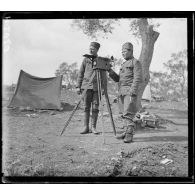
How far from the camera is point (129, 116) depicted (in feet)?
21.5

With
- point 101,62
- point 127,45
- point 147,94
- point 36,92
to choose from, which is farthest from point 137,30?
point 36,92

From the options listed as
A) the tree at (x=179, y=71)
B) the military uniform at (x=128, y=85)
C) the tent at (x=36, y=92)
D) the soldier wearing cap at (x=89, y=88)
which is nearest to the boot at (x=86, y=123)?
the soldier wearing cap at (x=89, y=88)

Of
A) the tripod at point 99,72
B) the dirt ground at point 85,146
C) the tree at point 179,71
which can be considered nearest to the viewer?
the dirt ground at point 85,146

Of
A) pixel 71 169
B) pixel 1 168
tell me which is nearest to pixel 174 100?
pixel 71 169

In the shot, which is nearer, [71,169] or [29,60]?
[71,169]

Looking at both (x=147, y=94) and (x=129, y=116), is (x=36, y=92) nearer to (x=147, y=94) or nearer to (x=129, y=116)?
(x=129, y=116)

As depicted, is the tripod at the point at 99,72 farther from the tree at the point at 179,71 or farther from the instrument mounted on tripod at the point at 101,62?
the tree at the point at 179,71

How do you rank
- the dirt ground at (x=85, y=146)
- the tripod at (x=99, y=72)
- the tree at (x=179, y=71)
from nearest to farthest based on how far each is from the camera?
the dirt ground at (x=85, y=146)
the tree at (x=179, y=71)
the tripod at (x=99, y=72)

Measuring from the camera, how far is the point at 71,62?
658 centimetres

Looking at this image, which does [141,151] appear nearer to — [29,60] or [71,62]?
[71,62]

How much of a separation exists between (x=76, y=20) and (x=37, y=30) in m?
0.68

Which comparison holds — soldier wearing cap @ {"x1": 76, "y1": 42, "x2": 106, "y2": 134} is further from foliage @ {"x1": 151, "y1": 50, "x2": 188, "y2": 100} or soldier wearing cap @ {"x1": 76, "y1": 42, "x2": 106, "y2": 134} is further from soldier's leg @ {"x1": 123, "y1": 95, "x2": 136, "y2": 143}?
foliage @ {"x1": 151, "y1": 50, "x2": 188, "y2": 100}

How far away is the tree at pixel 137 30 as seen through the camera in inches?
257

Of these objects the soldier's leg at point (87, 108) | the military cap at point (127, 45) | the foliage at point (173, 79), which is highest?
the military cap at point (127, 45)
